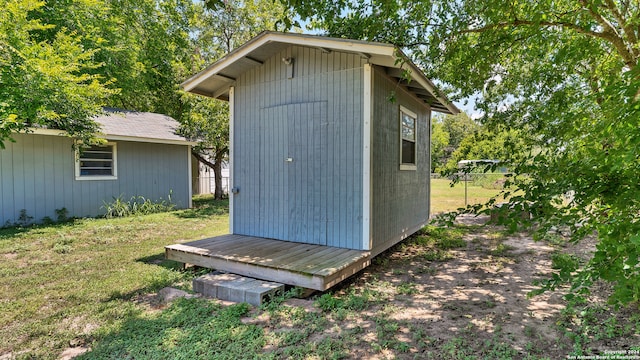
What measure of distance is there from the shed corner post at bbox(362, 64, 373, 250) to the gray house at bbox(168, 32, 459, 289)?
14 mm

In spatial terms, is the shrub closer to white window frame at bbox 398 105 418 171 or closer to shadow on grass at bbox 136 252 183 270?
shadow on grass at bbox 136 252 183 270

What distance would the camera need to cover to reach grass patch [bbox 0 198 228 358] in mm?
2863

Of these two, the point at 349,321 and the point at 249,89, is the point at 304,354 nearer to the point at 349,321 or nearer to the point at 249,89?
the point at 349,321

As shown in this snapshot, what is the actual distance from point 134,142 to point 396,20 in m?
8.76

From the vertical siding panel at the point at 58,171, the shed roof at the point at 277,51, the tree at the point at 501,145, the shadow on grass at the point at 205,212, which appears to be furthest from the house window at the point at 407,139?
the vertical siding panel at the point at 58,171

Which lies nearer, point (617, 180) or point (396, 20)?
point (617, 180)

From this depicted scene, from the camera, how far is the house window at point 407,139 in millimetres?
5658

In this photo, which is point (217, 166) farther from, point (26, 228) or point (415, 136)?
point (415, 136)

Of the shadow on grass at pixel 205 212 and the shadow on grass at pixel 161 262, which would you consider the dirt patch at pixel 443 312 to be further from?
the shadow on grass at pixel 205 212

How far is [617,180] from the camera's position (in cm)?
203

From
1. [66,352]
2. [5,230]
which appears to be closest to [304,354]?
[66,352]

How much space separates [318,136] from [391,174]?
55.5 inches

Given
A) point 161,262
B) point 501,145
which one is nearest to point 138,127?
point 161,262

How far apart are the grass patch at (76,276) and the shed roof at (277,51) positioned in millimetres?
3032
